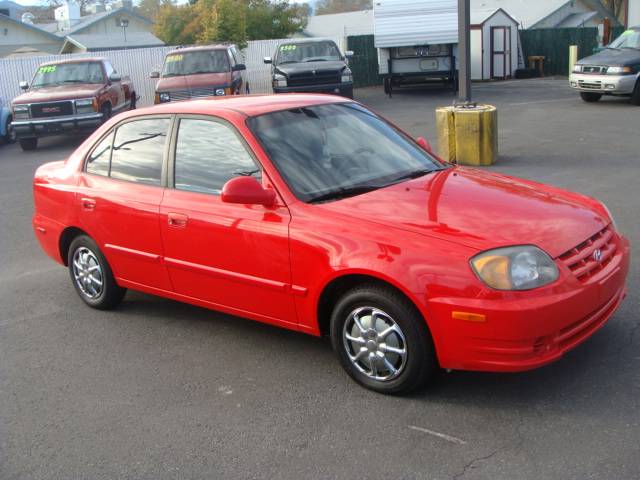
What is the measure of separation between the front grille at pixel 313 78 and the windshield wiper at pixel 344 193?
16255mm

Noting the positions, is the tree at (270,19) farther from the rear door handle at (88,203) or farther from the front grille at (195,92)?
the rear door handle at (88,203)

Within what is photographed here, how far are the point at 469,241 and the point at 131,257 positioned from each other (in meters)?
2.67

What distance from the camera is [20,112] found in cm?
1734

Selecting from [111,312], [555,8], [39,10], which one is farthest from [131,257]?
[39,10]

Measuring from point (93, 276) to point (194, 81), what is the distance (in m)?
12.8

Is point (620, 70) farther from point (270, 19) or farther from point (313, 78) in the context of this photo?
point (270, 19)

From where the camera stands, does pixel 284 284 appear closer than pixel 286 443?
No

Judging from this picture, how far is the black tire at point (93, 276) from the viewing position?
19.9ft

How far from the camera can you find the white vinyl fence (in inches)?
962

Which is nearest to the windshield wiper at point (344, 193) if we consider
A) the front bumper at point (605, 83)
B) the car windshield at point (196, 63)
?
the car windshield at point (196, 63)

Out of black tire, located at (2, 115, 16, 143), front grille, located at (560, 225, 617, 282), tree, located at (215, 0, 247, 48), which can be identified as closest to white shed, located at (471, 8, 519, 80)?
tree, located at (215, 0, 247, 48)

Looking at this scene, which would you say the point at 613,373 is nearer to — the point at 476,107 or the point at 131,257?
the point at 131,257

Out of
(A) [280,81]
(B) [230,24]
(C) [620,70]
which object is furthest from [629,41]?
(B) [230,24]

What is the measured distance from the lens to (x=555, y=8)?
139 ft
